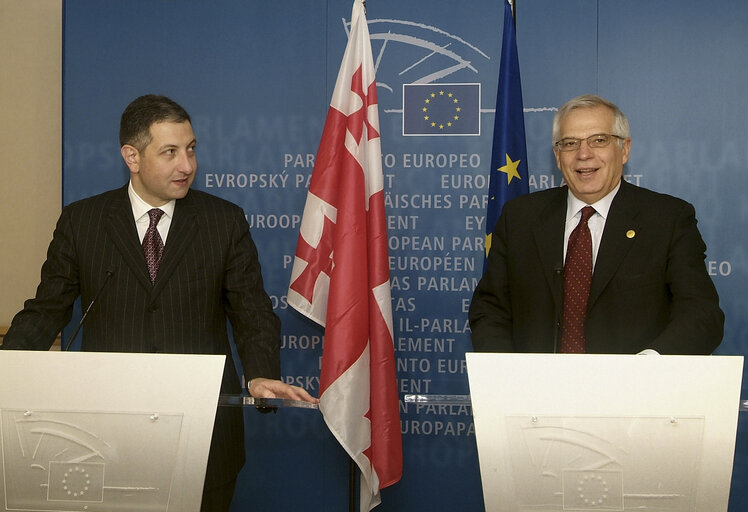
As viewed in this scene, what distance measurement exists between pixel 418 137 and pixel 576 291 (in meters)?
1.40

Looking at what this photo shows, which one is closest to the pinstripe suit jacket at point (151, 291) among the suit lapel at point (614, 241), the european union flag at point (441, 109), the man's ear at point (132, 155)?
the man's ear at point (132, 155)

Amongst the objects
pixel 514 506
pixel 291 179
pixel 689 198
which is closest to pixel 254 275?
pixel 291 179

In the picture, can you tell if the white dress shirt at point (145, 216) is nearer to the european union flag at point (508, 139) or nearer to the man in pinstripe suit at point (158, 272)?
the man in pinstripe suit at point (158, 272)

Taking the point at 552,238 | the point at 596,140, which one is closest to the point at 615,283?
the point at 552,238

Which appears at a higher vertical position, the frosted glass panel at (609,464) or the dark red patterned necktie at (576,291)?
the dark red patterned necktie at (576,291)

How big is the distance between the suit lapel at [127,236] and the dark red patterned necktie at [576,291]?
1.36 m

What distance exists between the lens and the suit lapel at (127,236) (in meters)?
2.52

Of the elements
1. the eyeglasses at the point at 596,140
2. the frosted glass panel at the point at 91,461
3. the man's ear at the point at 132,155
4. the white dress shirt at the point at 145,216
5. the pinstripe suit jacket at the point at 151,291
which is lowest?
the frosted glass panel at the point at 91,461

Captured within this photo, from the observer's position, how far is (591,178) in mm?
2582

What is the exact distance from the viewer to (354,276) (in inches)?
128

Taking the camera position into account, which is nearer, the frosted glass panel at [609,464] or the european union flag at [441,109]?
the frosted glass panel at [609,464]

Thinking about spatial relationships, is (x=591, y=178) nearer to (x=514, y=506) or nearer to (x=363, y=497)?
(x=514, y=506)

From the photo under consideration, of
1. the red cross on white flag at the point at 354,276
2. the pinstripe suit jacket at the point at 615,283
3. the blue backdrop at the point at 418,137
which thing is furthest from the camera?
the blue backdrop at the point at 418,137

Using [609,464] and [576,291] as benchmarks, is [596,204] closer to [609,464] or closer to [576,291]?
[576,291]
